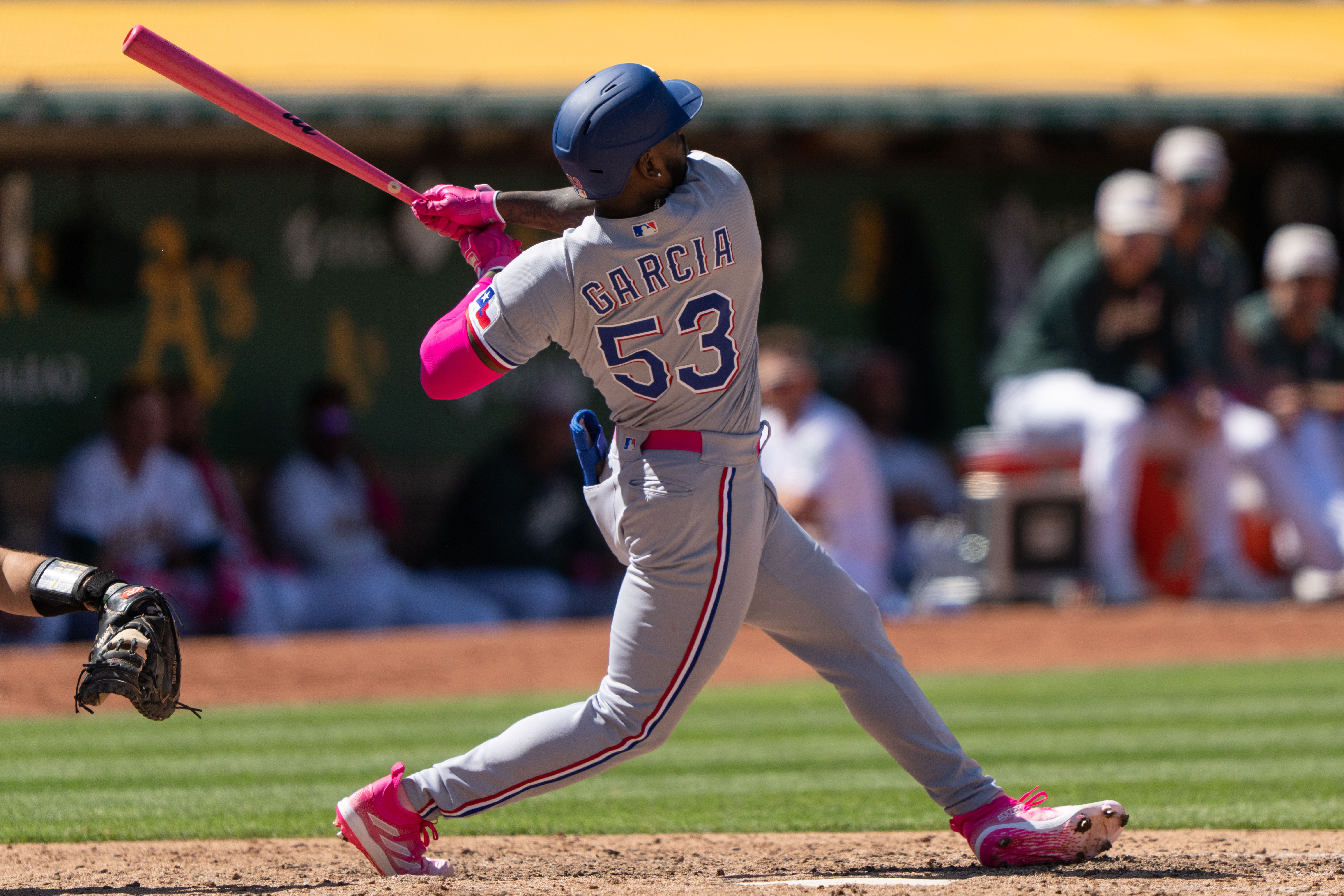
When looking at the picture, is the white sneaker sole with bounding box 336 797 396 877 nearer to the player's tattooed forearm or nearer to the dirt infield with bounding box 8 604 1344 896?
the dirt infield with bounding box 8 604 1344 896

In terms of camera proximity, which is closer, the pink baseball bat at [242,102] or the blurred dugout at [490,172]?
the pink baseball bat at [242,102]

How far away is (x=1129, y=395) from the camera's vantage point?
8.42m

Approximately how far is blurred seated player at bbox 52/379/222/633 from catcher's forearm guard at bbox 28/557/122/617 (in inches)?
202

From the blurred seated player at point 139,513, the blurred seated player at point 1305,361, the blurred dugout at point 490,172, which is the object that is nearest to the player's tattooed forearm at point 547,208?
the blurred seated player at point 139,513

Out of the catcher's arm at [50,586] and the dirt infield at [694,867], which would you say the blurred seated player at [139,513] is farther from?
the catcher's arm at [50,586]

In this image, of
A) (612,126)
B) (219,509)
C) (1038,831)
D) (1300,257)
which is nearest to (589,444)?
(612,126)

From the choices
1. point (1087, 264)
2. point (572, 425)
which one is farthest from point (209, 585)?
point (572, 425)

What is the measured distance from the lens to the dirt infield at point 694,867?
325 cm

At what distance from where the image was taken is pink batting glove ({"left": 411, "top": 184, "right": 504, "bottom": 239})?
11.5 ft

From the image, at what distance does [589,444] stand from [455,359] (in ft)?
1.22

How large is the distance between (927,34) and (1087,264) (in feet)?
8.19

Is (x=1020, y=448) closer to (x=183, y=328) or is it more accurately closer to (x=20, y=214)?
(x=183, y=328)

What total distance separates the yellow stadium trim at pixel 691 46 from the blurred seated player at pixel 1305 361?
1159 millimetres

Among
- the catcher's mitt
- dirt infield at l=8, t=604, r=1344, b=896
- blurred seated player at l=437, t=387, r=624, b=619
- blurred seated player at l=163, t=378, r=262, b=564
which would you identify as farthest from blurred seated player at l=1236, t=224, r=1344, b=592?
the catcher's mitt
